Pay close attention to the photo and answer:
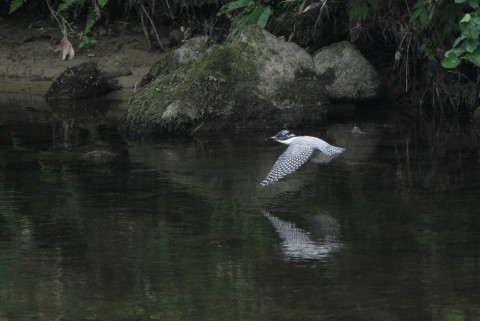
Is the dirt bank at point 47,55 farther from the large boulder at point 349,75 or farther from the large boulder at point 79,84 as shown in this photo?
the large boulder at point 349,75

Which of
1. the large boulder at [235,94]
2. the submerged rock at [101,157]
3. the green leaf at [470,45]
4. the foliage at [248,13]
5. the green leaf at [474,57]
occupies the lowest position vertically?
the submerged rock at [101,157]

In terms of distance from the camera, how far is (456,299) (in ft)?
18.6

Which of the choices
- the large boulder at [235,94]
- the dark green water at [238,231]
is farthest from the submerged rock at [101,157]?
the large boulder at [235,94]

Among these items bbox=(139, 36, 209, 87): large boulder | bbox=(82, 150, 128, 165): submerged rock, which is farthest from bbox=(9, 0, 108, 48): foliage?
bbox=(82, 150, 128, 165): submerged rock

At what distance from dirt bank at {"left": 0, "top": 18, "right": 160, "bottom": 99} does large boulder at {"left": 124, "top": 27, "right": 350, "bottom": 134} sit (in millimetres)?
2287

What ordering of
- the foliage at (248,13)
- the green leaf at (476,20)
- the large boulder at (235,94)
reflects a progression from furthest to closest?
the foliage at (248,13), the large boulder at (235,94), the green leaf at (476,20)

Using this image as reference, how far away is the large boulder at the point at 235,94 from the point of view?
11.4 metres

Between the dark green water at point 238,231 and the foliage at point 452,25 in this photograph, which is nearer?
the dark green water at point 238,231

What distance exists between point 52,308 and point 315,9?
309 inches

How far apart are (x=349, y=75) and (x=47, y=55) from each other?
15.2 feet

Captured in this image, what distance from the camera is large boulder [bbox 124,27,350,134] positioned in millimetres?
11398

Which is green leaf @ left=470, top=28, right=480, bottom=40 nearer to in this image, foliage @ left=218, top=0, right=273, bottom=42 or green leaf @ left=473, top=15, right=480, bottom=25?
green leaf @ left=473, top=15, right=480, bottom=25

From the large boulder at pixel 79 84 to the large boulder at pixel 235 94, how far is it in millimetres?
2075

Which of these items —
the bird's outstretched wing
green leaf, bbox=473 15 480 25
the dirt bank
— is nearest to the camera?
the bird's outstretched wing
